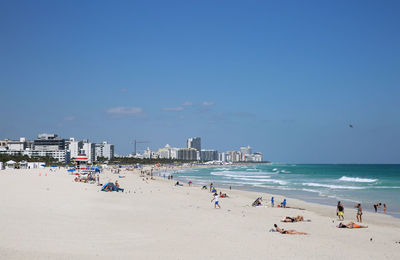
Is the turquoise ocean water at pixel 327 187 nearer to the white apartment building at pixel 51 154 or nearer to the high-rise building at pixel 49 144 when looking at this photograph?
the white apartment building at pixel 51 154

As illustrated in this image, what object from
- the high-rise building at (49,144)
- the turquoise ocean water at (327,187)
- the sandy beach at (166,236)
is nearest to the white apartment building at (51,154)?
the high-rise building at (49,144)

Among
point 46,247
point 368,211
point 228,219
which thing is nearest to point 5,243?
point 46,247

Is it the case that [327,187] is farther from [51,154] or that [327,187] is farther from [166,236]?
[51,154]

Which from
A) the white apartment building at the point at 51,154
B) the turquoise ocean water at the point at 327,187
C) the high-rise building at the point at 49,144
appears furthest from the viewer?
the high-rise building at the point at 49,144

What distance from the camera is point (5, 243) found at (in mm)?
10578

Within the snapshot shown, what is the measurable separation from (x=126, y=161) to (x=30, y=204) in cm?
16083

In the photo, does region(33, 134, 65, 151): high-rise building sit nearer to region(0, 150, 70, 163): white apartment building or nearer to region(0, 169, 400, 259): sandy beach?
region(0, 150, 70, 163): white apartment building

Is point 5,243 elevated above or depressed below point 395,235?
above

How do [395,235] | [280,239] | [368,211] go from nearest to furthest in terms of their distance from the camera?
[280,239]
[395,235]
[368,211]

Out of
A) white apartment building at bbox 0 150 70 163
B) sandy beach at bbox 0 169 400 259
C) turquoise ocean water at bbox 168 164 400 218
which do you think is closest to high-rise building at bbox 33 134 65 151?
white apartment building at bbox 0 150 70 163

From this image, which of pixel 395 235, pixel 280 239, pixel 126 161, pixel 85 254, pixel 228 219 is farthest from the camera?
pixel 126 161

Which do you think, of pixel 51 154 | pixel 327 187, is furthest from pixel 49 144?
pixel 327 187

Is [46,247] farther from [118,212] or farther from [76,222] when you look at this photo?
[118,212]

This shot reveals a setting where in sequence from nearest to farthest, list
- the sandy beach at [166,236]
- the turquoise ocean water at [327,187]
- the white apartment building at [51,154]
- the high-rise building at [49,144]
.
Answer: the sandy beach at [166,236], the turquoise ocean water at [327,187], the white apartment building at [51,154], the high-rise building at [49,144]
